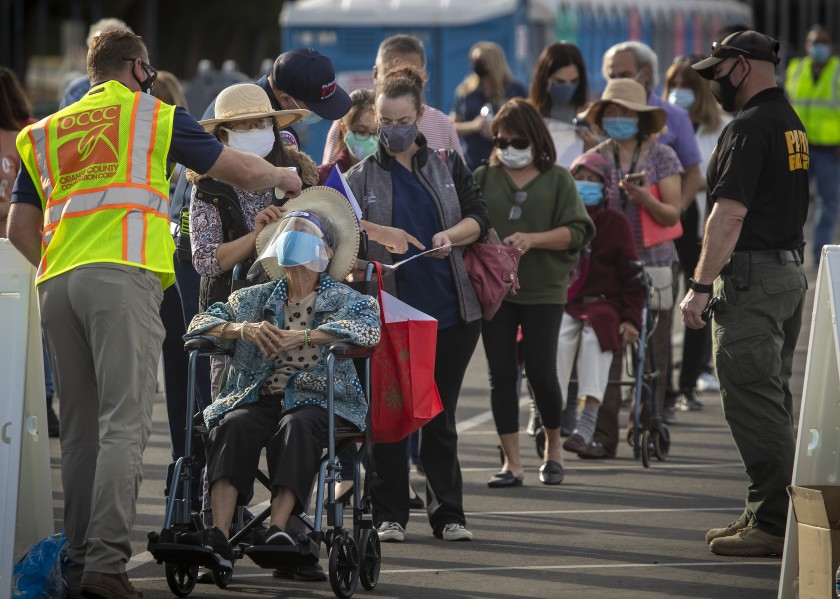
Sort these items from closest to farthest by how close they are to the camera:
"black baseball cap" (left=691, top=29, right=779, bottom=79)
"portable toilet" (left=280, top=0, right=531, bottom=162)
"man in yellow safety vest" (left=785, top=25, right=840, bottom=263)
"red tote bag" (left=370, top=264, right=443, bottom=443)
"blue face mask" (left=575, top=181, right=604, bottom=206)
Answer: "red tote bag" (left=370, top=264, right=443, bottom=443) → "black baseball cap" (left=691, top=29, right=779, bottom=79) → "blue face mask" (left=575, top=181, right=604, bottom=206) → "man in yellow safety vest" (left=785, top=25, right=840, bottom=263) → "portable toilet" (left=280, top=0, right=531, bottom=162)

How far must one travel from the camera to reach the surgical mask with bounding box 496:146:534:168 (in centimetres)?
911

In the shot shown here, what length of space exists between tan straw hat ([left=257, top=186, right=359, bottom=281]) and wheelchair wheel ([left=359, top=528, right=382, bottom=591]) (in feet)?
3.56

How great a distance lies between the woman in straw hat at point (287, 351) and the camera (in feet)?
21.6

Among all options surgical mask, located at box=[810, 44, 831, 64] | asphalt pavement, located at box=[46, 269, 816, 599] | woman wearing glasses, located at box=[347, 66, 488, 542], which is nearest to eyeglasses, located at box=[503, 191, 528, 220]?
woman wearing glasses, located at box=[347, 66, 488, 542]

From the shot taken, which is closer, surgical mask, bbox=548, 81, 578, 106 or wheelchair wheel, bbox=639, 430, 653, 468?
wheelchair wheel, bbox=639, 430, 653, 468

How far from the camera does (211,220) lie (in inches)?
286

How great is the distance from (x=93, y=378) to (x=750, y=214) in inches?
114

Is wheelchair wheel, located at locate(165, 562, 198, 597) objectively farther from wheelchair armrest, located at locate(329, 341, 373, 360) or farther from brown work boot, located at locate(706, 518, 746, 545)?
brown work boot, located at locate(706, 518, 746, 545)

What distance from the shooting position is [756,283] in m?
7.41

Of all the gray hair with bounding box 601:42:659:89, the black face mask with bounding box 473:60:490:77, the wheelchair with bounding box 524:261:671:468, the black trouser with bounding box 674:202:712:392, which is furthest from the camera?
the black face mask with bounding box 473:60:490:77

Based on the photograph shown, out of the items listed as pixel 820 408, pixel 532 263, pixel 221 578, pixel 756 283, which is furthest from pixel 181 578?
pixel 532 263

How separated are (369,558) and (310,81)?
2.33m

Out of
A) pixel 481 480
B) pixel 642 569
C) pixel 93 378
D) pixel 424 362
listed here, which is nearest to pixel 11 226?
pixel 93 378

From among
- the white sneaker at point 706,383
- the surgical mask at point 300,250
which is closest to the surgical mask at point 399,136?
the surgical mask at point 300,250
